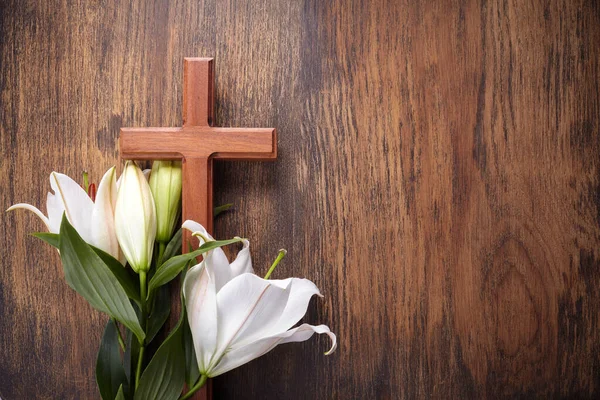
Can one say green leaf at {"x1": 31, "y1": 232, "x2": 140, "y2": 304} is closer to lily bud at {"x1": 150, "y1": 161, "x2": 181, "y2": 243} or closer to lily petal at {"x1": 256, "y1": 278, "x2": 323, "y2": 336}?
lily bud at {"x1": 150, "y1": 161, "x2": 181, "y2": 243}

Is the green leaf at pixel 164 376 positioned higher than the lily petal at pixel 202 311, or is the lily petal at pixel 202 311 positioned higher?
the lily petal at pixel 202 311

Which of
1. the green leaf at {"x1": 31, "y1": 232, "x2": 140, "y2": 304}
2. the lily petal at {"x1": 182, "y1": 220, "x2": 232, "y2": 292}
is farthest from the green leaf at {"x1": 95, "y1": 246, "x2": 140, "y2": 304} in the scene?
the lily petal at {"x1": 182, "y1": 220, "x2": 232, "y2": 292}

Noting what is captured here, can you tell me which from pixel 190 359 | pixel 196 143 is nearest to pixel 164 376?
pixel 190 359

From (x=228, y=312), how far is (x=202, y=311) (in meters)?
0.03

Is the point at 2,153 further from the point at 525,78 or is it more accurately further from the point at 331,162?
the point at 525,78

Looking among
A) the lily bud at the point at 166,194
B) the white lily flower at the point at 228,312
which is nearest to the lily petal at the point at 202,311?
the white lily flower at the point at 228,312

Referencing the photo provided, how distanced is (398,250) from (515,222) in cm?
17

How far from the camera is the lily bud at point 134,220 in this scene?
1.88ft

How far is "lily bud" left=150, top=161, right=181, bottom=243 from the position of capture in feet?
2.05

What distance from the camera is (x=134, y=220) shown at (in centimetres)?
57

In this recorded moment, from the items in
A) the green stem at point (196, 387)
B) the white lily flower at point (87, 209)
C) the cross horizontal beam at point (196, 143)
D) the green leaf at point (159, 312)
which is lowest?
the green stem at point (196, 387)

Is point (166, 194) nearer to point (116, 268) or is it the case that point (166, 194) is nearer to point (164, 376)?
point (116, 268)

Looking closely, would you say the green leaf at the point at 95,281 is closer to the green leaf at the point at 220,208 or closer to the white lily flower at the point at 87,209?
the white lily flower at the point at 87,209

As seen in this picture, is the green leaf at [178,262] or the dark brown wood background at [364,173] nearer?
the green leaf at [178,262]
